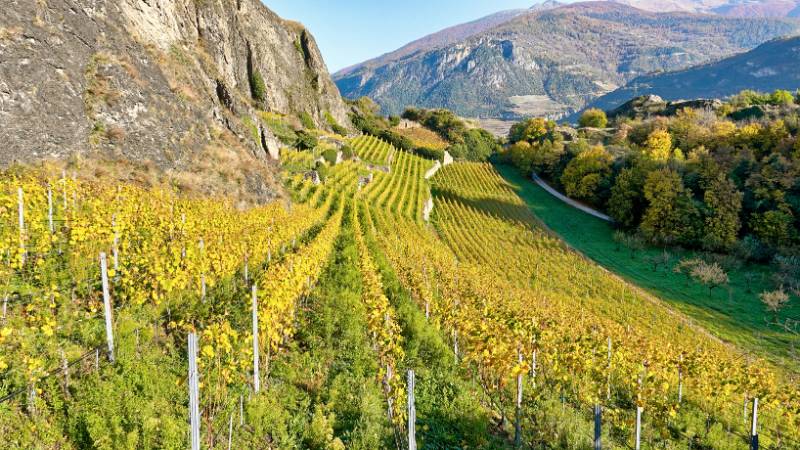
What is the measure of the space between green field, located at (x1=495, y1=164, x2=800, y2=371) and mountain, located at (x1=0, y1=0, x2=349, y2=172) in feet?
99.6

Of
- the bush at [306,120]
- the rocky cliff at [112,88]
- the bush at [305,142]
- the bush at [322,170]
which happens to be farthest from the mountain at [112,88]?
the bush at [306,120]

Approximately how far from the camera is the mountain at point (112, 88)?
15.5 meters

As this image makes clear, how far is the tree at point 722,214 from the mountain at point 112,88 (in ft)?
126

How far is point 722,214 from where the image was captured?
34.3 meters

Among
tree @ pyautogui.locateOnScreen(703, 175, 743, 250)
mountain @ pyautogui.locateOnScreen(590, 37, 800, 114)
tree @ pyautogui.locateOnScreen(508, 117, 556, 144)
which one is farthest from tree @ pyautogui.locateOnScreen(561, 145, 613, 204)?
mountain @ pyautogui.locateOnScreen(590, 37, 800, 114)

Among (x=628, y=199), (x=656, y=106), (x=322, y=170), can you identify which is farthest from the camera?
(x=656, y=106)

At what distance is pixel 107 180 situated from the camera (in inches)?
627

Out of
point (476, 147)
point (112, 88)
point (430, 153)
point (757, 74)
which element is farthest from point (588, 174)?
point (757, 74)

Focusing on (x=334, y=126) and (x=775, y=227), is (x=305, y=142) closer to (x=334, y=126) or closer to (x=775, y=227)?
(x=334, y=126)

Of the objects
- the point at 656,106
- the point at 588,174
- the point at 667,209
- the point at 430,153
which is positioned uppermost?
the point at 656,106

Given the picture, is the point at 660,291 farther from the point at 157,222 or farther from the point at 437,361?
the point at 157,222

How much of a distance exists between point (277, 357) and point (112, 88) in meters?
18.7

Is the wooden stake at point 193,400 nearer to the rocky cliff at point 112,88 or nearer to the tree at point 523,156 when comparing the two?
the rocky cliff at point 112,88

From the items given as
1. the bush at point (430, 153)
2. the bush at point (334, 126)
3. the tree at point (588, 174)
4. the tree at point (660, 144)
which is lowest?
the tree at point (588, 174)
